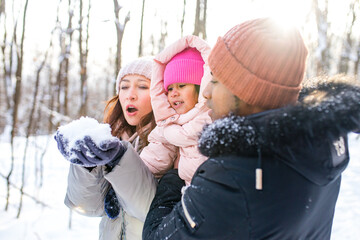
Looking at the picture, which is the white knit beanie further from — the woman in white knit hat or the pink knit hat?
the pink knit hat

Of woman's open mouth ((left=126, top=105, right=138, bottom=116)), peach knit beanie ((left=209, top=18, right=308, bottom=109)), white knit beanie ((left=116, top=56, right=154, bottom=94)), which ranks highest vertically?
peach knit beanie ((left=209, top=18, right=308, bottom=109))

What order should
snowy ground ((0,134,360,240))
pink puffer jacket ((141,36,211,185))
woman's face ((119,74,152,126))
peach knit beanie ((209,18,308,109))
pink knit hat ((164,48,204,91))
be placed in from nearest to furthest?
peach knit beanie ((209,18,308,109)) → pink puffer jacket ((141,36,211,185)) → pink knit hat ((164,48,204,91)) → woman's face ((119,74,152,126)) → snowy ground ((0,134,360,240))

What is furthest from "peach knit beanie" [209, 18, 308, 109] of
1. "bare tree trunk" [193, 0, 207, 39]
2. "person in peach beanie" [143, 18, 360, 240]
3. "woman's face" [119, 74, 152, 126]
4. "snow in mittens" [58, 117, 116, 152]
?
"bare tree trunk" [193, 0, 207, 39]

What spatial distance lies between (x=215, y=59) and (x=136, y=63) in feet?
3.36

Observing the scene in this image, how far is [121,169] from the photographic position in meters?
1.25

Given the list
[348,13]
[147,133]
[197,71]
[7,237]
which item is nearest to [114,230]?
[147,133]

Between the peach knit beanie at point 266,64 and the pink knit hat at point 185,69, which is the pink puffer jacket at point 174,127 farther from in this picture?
the peach knit beanie at point 266,64

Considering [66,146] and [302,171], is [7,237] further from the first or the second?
[302,171]

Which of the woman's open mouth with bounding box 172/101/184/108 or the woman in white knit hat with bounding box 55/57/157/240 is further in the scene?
the woman's open mouth with bounding box 172/101/184/108

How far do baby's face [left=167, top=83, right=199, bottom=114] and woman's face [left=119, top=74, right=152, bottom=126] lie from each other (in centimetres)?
28

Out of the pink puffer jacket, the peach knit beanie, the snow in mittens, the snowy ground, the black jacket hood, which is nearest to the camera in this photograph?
the black jacket hood

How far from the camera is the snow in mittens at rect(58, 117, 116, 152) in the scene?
3.55ft

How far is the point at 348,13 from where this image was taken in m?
11.2

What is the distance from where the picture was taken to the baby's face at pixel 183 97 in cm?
165
